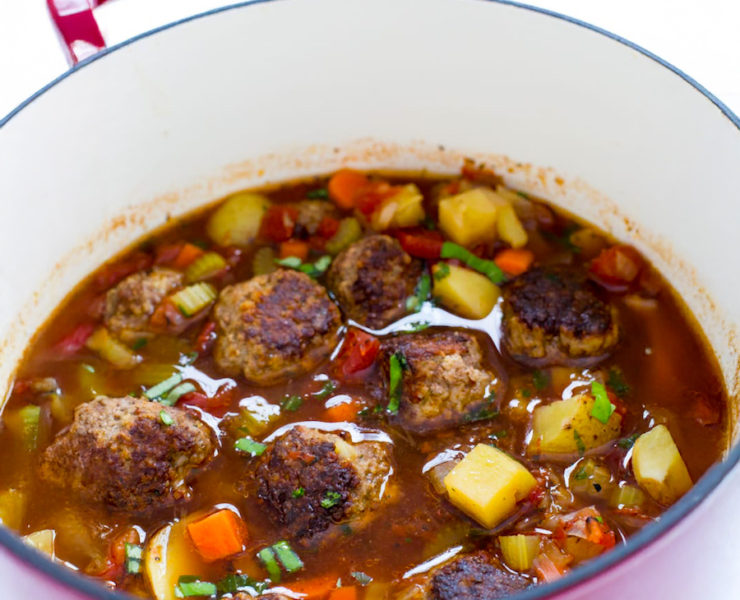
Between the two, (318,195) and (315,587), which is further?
(318,195)

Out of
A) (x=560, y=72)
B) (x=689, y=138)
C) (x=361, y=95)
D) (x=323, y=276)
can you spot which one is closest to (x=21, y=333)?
(x=323, y=276)

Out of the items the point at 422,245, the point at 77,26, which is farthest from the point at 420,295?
the point at 77,26

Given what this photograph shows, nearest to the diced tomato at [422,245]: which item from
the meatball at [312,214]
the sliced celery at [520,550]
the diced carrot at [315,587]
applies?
the meatball at [312,214]

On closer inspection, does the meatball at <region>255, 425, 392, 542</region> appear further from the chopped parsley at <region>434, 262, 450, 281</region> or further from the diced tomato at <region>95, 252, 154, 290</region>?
the diced tomato at <region>95, 252, 154, 290</region>

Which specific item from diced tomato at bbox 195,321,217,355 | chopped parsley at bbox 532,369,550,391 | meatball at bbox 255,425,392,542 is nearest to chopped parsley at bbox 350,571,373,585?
meatball at bbox 255,425,392,542

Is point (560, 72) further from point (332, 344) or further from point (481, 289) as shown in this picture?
point (332, 344)

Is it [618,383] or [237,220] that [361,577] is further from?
[237,220]
